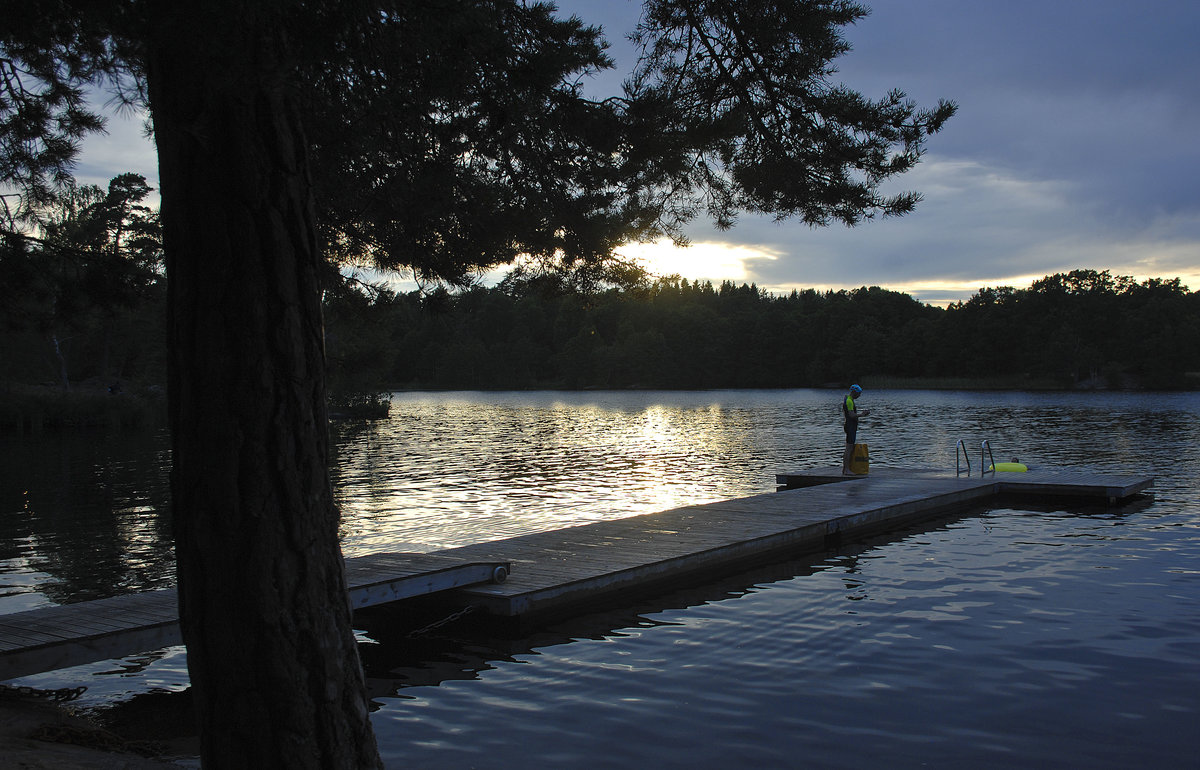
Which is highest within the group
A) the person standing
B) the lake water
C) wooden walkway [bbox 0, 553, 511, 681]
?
the person standing

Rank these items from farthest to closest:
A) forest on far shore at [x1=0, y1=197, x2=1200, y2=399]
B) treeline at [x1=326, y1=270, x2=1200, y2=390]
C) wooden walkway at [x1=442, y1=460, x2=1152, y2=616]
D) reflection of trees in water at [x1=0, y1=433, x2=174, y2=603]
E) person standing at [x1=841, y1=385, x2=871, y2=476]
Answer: treeline at [x1=326, y1=270, x2=1200, y2=390] → forest on far shore at [x1=0, y1=197, x2=1200, y2=399] → person standing at [x1=841, y1=385, x2=871, y2=476] → reflection of trees in water at [x1=0, y1=433, x2=174, y2=603] → wooden walkway at [x1=442, y1=460, x2=1152, y2=616]

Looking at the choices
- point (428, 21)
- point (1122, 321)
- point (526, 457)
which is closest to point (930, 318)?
point (1122, 321)

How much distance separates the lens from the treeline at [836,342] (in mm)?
104438

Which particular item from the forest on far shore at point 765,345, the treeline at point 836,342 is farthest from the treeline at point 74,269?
the treeline at point 836,342

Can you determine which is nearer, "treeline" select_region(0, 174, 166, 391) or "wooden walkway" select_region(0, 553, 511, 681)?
"wooden walkway" select_region(0, 553, 511, 681)

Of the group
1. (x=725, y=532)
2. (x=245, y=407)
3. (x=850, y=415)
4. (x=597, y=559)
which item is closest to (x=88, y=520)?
(x=597, y=559)

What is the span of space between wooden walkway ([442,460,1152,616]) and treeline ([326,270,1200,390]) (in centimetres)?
6209

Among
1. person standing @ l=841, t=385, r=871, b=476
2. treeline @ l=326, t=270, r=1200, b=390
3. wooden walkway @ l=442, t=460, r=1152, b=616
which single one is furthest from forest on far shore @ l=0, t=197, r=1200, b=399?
person standing @ l=841, t=385, r=871, b=476

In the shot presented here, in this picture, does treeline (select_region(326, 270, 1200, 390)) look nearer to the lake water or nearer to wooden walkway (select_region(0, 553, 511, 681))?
the lake water

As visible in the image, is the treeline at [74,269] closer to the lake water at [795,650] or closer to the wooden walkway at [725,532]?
the lake water at [795,650]

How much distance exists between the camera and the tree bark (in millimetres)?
2799

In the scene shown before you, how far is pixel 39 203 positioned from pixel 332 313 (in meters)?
2.80

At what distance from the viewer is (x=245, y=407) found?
279cm

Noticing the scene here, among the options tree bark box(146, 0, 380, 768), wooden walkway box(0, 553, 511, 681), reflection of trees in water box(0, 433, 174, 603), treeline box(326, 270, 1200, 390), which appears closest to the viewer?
tree bark box(146, 0, 380, 768)
